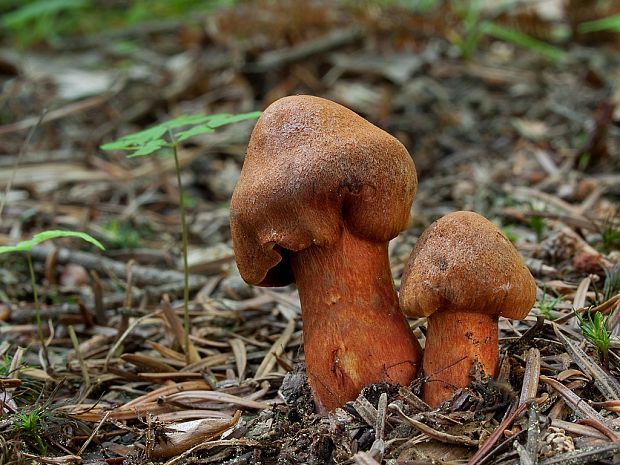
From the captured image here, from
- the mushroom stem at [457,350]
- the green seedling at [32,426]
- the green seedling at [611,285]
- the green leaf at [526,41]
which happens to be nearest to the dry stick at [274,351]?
the mushroom stem at [457,350]

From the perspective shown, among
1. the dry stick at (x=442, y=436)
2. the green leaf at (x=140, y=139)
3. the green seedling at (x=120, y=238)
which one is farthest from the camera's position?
the green seedling at (x=120, y=238)

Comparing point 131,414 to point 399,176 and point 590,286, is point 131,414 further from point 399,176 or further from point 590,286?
point 590,286

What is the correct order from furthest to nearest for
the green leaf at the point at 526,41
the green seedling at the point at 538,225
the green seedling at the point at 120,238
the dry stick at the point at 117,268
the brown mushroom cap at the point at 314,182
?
the green leaf at the point at 526,41 < the green seedling at the point at 120,238 < the dry stick at the point at 117,268 < the green seedling at the point at 538,225 < the brown mushroom cap at the point at 314,182

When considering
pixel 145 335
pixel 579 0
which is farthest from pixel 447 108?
pixel 145 335

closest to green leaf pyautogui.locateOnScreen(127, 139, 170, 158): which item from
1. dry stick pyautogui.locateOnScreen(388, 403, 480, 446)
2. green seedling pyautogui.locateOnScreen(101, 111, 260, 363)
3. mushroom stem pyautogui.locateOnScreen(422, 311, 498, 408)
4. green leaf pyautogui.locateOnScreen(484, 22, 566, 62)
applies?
green seedling pyautogui.locateOnScreen(101, 111, 260, 363)

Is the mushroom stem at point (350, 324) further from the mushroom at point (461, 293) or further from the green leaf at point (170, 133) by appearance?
the green leaf at point (170, 133)

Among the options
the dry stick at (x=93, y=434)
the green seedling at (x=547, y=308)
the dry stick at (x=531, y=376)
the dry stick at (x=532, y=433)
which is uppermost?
the dry stick at (x=532, y=433)

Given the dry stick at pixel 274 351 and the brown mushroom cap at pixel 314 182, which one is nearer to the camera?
the brown mushroom cap at pixel 314 182

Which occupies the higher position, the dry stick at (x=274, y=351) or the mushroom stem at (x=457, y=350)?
the mushroom stem at (x=457, y=350)

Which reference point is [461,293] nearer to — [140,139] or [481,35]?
[140,139]
